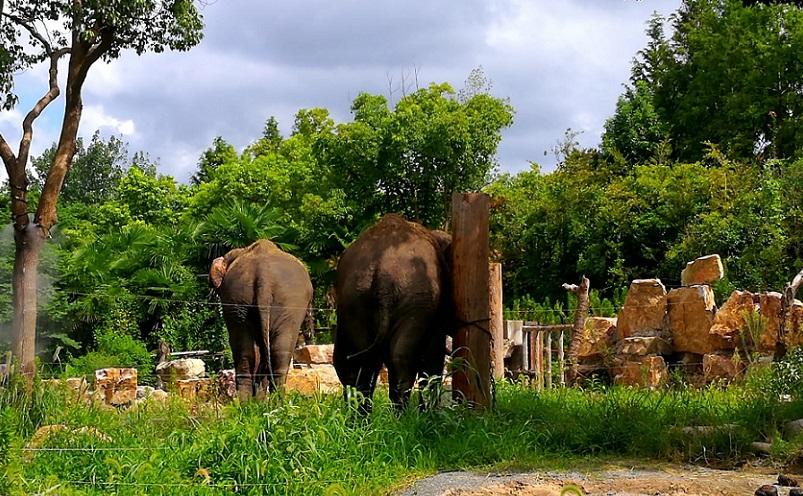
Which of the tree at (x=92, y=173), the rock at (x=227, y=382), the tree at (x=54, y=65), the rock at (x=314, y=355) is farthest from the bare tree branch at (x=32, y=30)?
the tree at (x=92, y=173)

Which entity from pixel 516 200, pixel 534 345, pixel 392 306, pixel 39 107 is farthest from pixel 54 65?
pixel 516 200

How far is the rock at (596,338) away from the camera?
17.2 meters

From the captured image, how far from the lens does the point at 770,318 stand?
14.7m

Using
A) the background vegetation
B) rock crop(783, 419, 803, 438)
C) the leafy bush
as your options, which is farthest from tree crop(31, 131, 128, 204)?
rock crop(783, 419, 803, 438)

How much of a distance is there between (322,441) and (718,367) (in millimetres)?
9945

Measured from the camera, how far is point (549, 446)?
7.47m

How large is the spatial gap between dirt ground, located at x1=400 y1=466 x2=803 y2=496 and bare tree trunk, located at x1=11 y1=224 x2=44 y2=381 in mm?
4106

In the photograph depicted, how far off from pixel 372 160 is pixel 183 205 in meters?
13.4

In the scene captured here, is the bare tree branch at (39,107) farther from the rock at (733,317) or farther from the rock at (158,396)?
the rock at (733,317)

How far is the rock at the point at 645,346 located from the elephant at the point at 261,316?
7036mm

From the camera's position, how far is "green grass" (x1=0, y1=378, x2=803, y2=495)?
6082 mm

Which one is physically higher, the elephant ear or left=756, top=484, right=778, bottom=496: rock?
the elephant ear

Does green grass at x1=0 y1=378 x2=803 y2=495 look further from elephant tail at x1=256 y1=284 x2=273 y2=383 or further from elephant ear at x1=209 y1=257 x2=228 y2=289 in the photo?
elephant ear at x1=209 y1=257 x2=228 y2=289

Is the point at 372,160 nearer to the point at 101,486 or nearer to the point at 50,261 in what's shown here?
the point at 50,261
